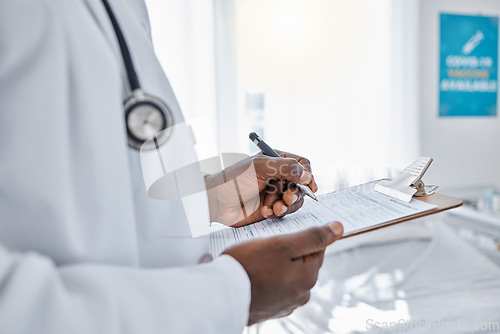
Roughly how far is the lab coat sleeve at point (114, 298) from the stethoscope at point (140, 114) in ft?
0.43

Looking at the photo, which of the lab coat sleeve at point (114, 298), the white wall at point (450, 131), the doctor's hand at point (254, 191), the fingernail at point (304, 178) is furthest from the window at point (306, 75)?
the lab coat sleeve at point (114, 298)

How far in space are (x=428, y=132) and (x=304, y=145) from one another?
86 cm

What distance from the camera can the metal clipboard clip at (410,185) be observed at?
55 centimetres

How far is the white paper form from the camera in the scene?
46 cm

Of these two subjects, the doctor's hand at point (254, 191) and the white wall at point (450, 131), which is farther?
the white wall at point (450, 131)

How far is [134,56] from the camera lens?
1.22ft

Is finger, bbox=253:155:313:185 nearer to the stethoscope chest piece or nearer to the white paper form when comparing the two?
the white paper form

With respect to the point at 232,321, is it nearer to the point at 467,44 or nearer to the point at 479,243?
the point at 479,243

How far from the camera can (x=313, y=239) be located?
0.40m

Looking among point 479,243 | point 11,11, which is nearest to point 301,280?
point 11,11

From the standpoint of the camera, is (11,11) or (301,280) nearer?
(11,11)

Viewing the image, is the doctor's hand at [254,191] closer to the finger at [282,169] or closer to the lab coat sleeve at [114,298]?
the finger at [282,169]

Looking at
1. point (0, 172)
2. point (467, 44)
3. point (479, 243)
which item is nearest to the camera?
point (0, 172)

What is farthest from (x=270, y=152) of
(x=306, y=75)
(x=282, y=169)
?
(x=306, y=75)
